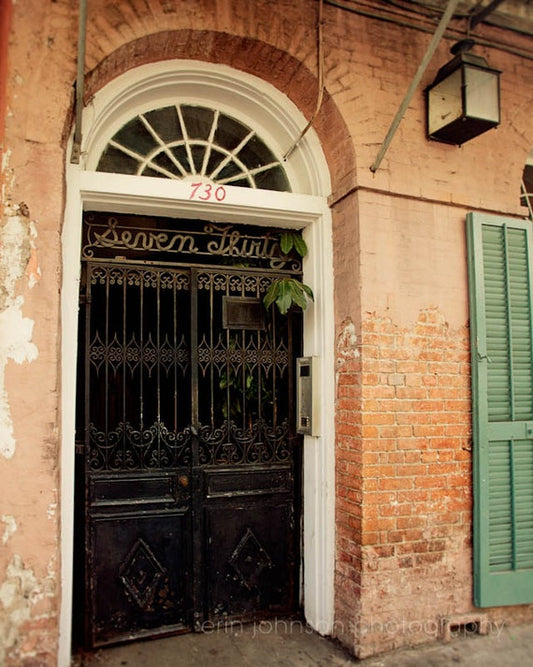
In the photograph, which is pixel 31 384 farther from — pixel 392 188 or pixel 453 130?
pixel 453 130

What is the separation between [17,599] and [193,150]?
10.1 feet

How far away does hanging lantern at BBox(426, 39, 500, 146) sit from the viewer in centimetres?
385

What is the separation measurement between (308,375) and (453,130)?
2022mm

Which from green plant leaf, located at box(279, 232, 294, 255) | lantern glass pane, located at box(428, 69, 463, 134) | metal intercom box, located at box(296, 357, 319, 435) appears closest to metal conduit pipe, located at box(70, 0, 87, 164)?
green plant leaf, located at box(279, 232, 294, 255)

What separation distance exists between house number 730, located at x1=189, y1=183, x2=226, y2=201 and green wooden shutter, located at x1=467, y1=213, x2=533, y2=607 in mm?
1811

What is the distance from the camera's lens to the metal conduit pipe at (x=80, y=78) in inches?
120

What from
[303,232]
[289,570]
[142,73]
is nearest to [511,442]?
[289,570]

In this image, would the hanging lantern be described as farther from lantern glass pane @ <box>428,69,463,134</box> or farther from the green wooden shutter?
the green wooden shutter

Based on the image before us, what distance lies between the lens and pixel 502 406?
13.4 feet

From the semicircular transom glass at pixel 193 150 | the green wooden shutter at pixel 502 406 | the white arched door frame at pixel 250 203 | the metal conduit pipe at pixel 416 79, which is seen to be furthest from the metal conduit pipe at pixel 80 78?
the green wooden shutter at pixel 502 406

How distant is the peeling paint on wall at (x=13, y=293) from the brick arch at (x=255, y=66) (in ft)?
3.39

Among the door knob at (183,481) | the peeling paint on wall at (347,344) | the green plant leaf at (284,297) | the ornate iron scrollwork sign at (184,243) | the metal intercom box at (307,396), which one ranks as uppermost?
the ornate iron scrollwork sign at (184,243)

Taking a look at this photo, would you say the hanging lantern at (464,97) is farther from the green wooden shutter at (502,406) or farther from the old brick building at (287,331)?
the green wooden shutter at (502,406)

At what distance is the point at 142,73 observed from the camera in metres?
3.88
